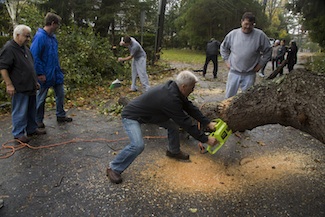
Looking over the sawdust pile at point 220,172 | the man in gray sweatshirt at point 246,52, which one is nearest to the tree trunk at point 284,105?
the sawdust pile at point 220,172

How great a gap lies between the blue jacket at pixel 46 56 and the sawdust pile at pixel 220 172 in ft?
7.53

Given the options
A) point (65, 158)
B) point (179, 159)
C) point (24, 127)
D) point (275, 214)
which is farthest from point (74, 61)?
point (275, 214)

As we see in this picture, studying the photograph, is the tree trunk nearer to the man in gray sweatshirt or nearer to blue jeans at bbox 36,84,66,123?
the man in gray sweatshirt

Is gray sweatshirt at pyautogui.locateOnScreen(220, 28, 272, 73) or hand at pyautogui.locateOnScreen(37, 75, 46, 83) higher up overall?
gray sweatshirt at pyautogui.locateOnScreen(220, 28, 272, 73)

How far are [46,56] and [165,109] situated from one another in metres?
2.59

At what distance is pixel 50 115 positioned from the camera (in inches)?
212

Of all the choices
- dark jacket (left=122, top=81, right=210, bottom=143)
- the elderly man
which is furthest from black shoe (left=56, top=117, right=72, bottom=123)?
dark jacket (left=122, top=81, right=210, bottom=143)

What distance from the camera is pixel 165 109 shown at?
2664 mm

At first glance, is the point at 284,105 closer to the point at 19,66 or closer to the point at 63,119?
the point at 19,66

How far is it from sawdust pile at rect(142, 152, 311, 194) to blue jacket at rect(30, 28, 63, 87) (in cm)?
229

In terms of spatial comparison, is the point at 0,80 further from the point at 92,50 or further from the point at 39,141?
the point at 39,141

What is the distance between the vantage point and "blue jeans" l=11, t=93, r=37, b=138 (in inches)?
151

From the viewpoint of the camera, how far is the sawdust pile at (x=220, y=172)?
301cm

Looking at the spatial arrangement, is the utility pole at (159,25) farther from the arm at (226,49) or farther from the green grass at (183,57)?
the arm at (226,49)
